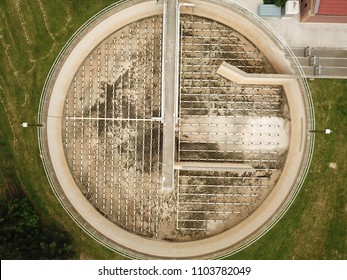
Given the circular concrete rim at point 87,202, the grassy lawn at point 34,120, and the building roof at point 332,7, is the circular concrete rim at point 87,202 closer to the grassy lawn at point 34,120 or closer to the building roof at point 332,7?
the grassy lawn at point 34,120

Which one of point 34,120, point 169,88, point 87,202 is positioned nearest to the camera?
point 169,88

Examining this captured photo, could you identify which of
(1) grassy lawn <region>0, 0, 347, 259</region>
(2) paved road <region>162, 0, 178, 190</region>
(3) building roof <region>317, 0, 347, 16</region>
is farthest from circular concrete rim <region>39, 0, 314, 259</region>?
(3) building roof <region>317, 0, 347, 16</region>

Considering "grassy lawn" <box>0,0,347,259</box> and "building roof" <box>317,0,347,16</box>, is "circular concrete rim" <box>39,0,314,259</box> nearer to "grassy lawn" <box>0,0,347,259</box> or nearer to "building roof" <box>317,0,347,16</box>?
"grassy lawn" <box>0,0,347,259</box>

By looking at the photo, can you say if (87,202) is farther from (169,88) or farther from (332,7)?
(332,7)

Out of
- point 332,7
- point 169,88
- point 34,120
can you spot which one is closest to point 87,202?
point 34,120

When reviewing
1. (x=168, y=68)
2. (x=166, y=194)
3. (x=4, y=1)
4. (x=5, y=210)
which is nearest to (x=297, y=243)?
(x=166, y=194)
